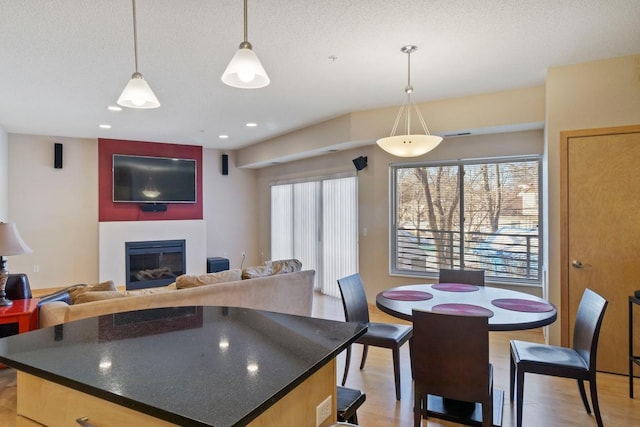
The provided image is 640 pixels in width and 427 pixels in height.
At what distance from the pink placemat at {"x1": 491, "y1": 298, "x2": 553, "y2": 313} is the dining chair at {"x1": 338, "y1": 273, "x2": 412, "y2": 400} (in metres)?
0.72

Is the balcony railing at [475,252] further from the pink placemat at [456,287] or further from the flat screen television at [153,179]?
Result: the flat screen television at [153,179]

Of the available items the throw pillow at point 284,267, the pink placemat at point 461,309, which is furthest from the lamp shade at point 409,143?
the throw pillow at point 284,267

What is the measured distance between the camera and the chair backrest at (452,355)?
205 cm

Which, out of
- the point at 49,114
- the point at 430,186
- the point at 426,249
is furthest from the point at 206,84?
the point at 426,249

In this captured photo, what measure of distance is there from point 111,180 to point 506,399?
22.6 feet

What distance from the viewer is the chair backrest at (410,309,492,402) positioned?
2047 mm

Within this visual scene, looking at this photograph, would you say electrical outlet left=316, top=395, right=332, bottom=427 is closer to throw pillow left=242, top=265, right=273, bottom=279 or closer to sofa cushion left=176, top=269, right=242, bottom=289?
sofa cushion left=176, top=269, right=242, bottom=289

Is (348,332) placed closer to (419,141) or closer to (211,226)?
(419,141)

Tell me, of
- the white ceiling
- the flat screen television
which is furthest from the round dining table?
the flat screen television

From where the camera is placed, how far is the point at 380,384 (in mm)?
3053

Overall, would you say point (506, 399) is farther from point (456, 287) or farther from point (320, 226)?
point (320, 226)

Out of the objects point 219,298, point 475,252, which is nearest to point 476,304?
point 219,298

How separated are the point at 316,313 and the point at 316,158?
2.67 m

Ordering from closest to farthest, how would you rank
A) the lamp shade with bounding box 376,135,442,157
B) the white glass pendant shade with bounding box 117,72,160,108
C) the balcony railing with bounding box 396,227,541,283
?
the white glass pendant shade with bounding box 117,72,160,108, the lamp shade with bounding box 376,135,442,157, the balcony railing with bounding box 396,227,541,283
